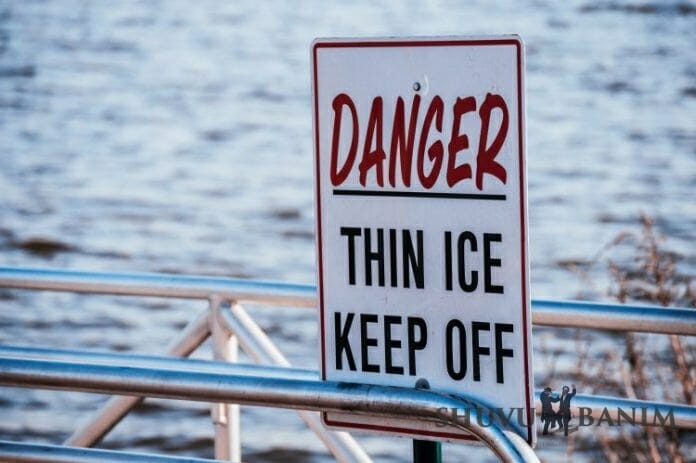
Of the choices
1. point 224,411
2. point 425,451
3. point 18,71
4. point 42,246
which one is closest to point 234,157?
point 42,246

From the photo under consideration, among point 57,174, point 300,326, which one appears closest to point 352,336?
point 300,326

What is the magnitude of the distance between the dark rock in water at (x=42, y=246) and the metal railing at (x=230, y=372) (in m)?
8.00

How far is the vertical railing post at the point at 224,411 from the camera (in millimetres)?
3205

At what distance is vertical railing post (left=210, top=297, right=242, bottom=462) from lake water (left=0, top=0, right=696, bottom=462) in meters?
3.87

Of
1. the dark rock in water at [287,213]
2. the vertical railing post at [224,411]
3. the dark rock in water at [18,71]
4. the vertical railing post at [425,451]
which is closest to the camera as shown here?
the vertical railing post at [425,451]

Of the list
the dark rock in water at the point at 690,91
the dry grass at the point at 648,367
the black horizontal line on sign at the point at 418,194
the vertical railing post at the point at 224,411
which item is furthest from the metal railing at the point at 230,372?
the dark rock in water at the point at 690,91

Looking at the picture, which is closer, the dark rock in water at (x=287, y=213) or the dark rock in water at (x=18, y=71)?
the dark rock in water at (x=287, y=213)

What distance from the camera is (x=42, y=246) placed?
1130 centimetres

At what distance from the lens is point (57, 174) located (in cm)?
1342

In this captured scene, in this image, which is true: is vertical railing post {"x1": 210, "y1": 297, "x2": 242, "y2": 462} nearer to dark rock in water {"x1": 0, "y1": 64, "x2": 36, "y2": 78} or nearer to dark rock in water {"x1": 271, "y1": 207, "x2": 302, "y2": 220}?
dark rock in water {"x1": 271, "y1": 207, "x2": 302, "y2": 220}

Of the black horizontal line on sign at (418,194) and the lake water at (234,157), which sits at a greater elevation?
the lake water at (234,157)

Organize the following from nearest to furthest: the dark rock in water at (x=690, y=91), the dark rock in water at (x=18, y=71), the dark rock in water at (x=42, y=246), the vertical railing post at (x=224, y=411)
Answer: the vertical railing post at (x=224, y=411) < the dark rock in water at (x=42, y=246) < the dark rock in water at (x=690, y=91) < the dark rock in water at (x=18, y=71)

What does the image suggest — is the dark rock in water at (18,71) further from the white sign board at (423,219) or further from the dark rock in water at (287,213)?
the white sign board at (423,219)

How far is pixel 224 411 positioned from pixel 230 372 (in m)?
0.85
